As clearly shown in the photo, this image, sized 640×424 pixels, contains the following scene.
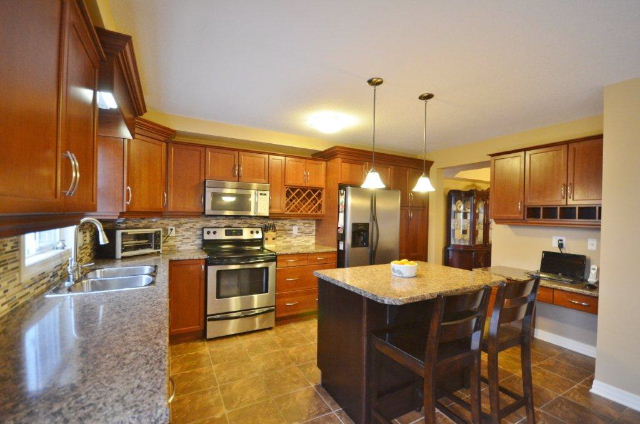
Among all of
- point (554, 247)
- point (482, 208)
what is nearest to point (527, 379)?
point (554, 247)

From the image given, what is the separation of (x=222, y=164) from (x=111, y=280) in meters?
1.75

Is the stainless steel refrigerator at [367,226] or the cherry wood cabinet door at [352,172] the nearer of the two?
the stainless steel refrigerator at [367,226]

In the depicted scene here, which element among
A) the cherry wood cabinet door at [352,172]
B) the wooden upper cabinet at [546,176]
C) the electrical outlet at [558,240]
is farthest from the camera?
the cherry wood cabinet door at [352,172]

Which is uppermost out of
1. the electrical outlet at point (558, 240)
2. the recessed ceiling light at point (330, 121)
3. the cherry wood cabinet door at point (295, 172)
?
the recessed ceiling light at point (330, 121)

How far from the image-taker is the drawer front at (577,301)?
8.47ft

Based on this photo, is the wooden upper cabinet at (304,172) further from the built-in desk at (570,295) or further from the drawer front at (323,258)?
the built-in desk at (570,295)

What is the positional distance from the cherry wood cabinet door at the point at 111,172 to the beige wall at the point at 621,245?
12.9 feet

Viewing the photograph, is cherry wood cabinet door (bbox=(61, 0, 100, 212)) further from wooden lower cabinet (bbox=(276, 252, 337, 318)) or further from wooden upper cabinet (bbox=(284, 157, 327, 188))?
wooden upper cabinet (bbox=(284, 157, 327, 188))

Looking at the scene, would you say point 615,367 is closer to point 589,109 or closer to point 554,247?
point 554,247

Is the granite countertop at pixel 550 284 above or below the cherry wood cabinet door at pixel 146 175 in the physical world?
below

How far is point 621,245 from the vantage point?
7.18ft

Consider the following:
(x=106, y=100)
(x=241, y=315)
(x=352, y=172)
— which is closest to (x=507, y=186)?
(x=352, y=172)

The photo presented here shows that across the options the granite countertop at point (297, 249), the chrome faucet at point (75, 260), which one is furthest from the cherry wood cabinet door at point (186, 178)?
the chrome faucet at point (75, 260)

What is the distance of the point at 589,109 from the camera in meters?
2.85
